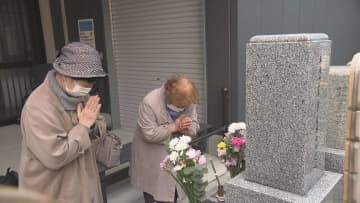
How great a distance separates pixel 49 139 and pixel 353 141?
135 centimetres

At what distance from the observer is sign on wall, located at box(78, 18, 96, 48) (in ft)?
16.6

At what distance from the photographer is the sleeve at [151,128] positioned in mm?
2410

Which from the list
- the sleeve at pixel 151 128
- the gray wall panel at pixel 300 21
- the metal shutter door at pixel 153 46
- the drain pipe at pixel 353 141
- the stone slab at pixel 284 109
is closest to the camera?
the drain pipe at pixel 353 141

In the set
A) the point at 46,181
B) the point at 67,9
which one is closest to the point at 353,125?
the point at 46,181

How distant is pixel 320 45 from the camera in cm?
128

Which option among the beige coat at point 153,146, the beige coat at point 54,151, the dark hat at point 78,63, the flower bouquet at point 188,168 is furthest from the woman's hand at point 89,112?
the beige coat at point 153,146

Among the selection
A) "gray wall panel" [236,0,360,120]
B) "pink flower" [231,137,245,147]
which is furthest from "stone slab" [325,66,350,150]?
"gray wall panel" [236,0,360,120]

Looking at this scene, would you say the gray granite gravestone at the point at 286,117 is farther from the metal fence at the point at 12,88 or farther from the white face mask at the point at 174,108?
the metal fence at the point at 12,88

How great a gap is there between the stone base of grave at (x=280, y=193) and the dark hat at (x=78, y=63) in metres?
0.94

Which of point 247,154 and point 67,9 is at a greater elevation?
point 67,9

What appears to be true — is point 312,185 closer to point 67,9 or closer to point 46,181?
point 46,181

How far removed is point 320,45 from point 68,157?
4.32ft

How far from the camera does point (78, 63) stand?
68.2 inches

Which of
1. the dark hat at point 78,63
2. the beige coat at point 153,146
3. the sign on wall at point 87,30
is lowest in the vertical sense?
the beige coat at point 153,146
